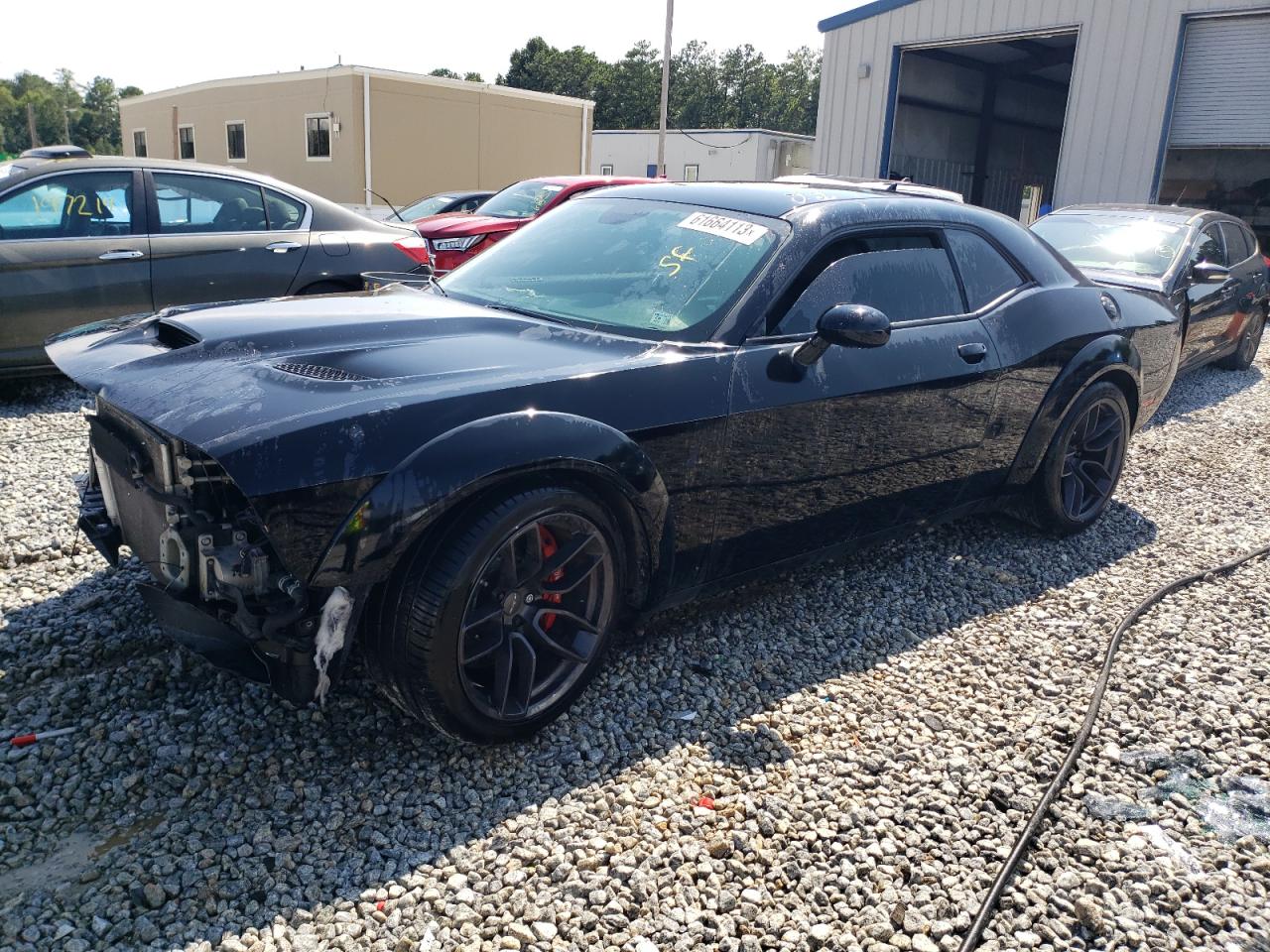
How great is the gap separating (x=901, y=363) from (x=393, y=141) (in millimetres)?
22848

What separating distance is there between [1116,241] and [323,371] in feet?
24.4

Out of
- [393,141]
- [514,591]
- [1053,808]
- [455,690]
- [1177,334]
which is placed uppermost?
[393,141]

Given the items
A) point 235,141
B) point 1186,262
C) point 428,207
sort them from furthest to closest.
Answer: point 235,141 < point 428,207 < point 1186,262

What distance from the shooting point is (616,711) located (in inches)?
120

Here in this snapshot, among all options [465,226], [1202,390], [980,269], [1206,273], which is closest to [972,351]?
[980,269]

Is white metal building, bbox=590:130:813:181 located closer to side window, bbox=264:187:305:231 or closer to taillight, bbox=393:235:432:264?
taillight, bbox=393:235:432:264

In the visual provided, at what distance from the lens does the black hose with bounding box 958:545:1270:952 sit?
229 centimetres

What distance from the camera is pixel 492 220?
1007cm

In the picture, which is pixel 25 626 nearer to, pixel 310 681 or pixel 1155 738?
pixel 310 681

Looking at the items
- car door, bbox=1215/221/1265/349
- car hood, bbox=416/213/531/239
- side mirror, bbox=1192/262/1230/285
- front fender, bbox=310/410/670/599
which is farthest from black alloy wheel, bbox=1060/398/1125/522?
car hood, bbox=416/213/531/239

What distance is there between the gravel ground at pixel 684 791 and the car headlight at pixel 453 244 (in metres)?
6.28

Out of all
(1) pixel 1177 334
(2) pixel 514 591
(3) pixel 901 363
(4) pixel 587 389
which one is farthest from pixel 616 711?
(1) pixel 1177 334

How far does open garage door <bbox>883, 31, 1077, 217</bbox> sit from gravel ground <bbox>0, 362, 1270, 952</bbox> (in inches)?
553

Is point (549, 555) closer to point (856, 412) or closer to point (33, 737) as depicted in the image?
point (856, 412)
